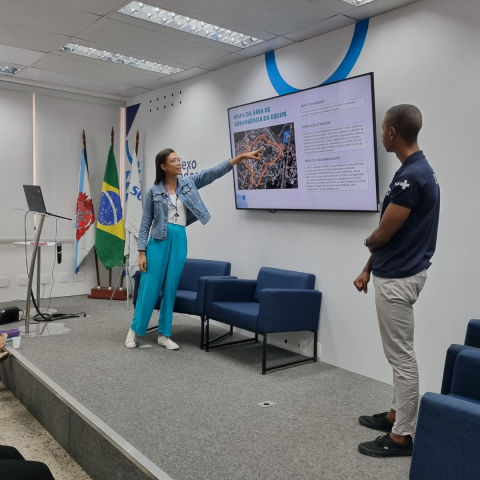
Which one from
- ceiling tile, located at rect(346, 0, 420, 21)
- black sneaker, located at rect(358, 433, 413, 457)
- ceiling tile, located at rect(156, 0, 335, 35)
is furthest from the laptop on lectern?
black sneaker, located at rect(358, 433, 413, 457)

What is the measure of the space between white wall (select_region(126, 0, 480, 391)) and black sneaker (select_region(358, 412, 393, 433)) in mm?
732

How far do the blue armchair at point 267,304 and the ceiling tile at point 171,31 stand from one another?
211 centimetres

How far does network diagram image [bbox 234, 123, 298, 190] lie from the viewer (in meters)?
4.32

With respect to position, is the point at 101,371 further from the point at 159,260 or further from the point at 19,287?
the point at 19,287

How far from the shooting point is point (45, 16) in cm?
410

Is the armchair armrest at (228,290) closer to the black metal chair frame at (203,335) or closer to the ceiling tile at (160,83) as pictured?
the black metal chair frame at (203,335)

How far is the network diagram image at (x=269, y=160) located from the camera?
14.2ft

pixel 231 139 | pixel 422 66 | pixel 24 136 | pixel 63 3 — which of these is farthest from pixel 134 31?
pixel 24 136

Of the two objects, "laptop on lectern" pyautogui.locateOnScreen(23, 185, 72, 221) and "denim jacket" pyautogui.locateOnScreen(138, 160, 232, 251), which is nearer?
"denim jacket" pyautogui.locateOnScreen(138, 160, 232, 251)

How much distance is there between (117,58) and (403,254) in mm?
4100

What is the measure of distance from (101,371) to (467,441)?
2.88 metres

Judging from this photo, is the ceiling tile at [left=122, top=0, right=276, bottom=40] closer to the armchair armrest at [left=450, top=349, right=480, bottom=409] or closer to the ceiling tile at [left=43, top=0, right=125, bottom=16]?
the ceiling tile at [left=43, top=0, right=125, bottom=16]

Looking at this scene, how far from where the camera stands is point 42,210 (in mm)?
4797

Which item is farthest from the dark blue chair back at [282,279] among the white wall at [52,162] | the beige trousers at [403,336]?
the white wall at [52,162]
